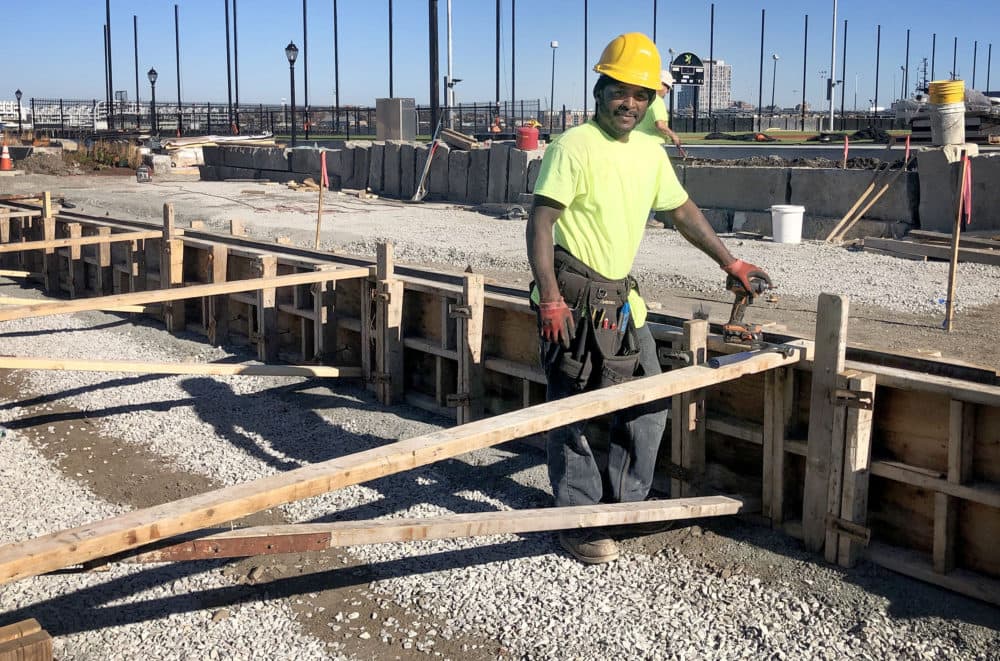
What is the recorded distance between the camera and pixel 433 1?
28.8 meters

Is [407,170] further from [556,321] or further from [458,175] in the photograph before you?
[556,321]

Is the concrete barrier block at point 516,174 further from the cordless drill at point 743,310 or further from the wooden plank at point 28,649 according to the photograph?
the wooden plank at point 28,649

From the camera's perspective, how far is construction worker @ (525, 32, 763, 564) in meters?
4.73

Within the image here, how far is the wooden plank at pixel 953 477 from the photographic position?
4.65 m

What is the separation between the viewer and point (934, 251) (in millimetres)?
12320

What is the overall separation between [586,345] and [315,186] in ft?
70.1

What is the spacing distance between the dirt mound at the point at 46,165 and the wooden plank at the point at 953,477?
31.4 m

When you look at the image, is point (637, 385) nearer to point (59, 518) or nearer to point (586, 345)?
point (586, 345)

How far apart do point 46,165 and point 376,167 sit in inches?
533

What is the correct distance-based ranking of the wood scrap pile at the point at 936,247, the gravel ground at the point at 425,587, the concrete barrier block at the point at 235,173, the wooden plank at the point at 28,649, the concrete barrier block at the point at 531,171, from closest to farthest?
the wooden plank at the point at 28,649 → the gravel ground at the point at 425,587 → the wood scrap pile at the point at 936,247 → the concrete barrier block at the point at 531,171 → the concrete barrier block at the point at 235,173

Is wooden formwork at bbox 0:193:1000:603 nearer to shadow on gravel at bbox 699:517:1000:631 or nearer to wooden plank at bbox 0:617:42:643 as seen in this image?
shadow on gravel at bbox 699:517:1000:631

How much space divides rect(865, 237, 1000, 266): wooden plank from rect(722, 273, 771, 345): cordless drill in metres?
6.94

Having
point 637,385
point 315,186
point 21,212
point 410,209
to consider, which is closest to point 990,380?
point 637,385

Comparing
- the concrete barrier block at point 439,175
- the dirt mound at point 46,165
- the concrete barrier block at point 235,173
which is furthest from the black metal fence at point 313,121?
the concrete barrier block at point 439,175
